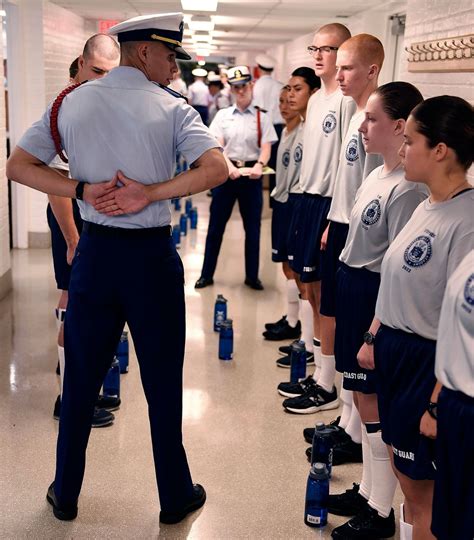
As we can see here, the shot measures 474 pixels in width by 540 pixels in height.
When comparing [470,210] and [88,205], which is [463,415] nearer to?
[470,210]

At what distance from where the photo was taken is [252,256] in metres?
6.97

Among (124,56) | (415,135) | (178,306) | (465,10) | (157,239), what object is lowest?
(178,306)

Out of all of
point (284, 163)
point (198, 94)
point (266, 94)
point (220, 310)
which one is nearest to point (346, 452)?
point (220, 310)

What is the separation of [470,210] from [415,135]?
0.92 ft

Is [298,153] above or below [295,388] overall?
above

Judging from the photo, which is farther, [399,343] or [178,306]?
[178,306]

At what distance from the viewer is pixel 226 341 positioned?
506cm

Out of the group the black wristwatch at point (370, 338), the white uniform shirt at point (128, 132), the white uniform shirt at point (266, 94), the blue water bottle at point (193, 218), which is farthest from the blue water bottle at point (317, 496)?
the white uniform shirt at point (266, 94)

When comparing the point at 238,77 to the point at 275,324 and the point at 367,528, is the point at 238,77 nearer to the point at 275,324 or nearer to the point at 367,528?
the point at 275,324

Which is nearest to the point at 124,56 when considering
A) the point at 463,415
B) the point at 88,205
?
the point at 88,205

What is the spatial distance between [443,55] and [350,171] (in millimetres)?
982

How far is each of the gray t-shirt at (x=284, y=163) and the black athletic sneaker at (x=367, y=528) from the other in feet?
9.45

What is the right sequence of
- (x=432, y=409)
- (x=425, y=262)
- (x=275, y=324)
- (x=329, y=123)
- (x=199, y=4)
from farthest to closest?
(x=199, y=4)
(x=275, y=324)
(x=329, y=123)
(x=425, y=262)
(x=432, y=409)

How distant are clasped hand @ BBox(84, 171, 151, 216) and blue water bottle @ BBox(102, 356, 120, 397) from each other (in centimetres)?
173
